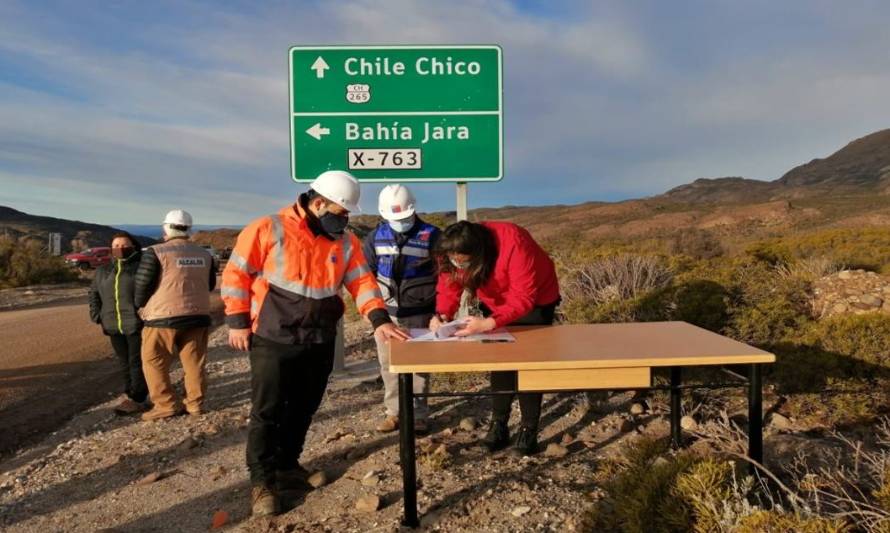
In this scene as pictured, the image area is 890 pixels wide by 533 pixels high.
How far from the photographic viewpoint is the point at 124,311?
18.5ft

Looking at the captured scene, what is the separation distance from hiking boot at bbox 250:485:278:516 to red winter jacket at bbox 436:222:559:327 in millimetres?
1503

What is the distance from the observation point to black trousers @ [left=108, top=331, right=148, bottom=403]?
5.77 m

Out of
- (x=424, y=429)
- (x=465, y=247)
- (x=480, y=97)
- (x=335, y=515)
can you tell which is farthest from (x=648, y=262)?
(x=335, y=515)

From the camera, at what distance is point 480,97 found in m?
6.36

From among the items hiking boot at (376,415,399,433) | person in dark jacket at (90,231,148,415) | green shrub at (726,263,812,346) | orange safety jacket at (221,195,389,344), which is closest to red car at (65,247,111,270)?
person in dark jacket at (90,231,148,415)

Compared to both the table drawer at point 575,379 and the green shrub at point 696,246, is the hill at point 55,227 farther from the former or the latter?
the table drawer at point 575,379

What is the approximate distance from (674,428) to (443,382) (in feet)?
7.98

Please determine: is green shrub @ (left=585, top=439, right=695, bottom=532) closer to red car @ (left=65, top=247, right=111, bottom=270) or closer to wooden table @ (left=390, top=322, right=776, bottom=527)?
wooden table @ (left=390, top=322, right=776, bottom=527)

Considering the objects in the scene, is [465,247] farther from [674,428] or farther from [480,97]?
[480,97]

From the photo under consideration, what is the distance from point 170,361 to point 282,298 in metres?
2.60

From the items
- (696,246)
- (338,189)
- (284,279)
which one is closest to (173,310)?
(284,279)

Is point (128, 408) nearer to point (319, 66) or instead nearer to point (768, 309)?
point (319, 66)

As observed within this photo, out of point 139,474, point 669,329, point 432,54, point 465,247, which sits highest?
point 432,54

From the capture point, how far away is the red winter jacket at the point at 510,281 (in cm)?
402
